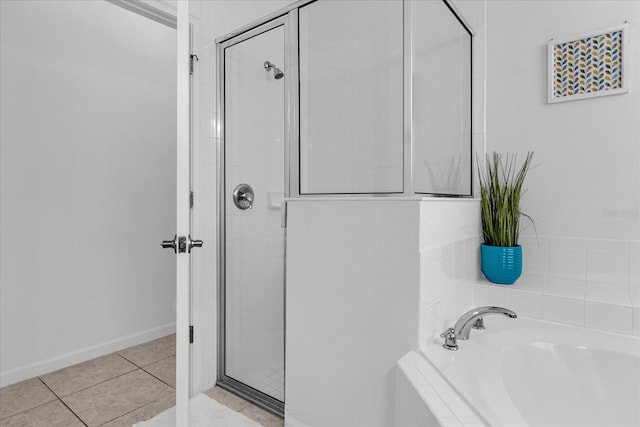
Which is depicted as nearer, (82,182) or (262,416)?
(262,416)

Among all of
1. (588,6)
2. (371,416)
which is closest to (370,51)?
(588,6)

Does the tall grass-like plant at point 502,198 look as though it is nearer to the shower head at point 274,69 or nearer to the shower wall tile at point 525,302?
the shower wall tile at point 525,302

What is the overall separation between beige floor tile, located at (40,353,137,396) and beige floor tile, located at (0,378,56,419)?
0.13ft

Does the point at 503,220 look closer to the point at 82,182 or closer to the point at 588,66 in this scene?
the point at 588,66

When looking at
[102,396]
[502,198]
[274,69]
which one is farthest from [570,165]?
[102,396]

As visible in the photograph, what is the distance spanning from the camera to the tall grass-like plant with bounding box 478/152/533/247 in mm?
1604

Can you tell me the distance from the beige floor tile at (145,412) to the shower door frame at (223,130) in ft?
0.84

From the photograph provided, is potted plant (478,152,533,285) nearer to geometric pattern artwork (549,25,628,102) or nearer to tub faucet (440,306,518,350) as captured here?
geometric pattern artwork (549,25,628,102)

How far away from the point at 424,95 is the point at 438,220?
456 mm

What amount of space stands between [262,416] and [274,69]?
1.60 m

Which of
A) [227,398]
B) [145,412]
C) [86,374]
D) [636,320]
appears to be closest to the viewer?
[636,320]

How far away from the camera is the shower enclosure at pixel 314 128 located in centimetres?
127

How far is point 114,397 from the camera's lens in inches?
70.4

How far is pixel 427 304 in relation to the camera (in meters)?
1.18
